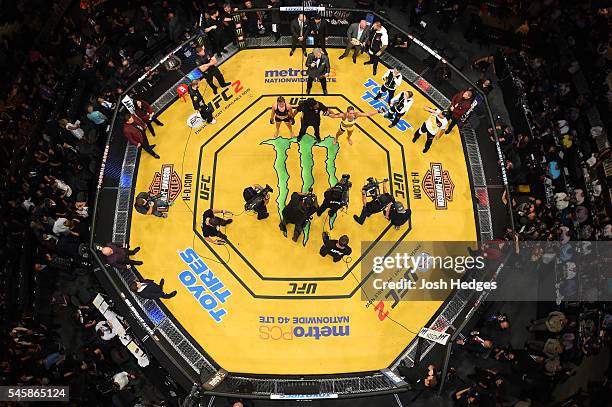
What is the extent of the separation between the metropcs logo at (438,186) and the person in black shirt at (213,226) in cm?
500

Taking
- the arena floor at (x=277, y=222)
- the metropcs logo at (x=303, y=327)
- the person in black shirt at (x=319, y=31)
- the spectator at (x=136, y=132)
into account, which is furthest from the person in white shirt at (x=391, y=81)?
the spectator at (x=136, y=132)

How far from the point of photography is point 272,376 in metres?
11.3

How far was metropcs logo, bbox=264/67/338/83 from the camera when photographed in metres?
14.7

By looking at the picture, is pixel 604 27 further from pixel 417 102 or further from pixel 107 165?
pixel 107 165

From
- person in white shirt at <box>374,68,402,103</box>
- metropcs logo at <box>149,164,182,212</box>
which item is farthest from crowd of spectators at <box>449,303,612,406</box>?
metropcs logo at <box>149,164,182,212</box>

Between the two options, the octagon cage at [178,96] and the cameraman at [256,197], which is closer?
the octagon cage at [178,96]

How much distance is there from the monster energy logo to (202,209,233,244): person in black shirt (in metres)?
1.49

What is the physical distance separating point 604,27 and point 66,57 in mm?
14576

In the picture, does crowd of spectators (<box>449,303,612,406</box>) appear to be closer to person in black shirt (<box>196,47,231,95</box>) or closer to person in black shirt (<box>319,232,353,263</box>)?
person in black shirt (<box>319,232,353,263</box>)

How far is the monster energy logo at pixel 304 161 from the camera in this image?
1317 centimetres

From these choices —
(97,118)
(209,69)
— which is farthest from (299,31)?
(97,118)

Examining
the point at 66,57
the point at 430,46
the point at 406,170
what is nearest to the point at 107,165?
the point at 66,57

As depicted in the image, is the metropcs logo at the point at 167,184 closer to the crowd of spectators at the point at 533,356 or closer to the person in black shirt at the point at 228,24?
the person in black shirt at the point at 228,24

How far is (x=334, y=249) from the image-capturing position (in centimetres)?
1178
